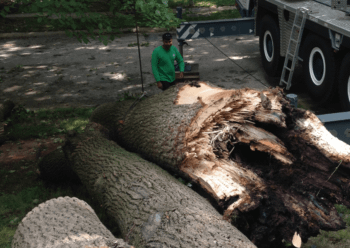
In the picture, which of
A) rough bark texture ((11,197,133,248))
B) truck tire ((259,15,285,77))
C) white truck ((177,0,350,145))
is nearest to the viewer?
rough bark texture ((11,197,133,248))

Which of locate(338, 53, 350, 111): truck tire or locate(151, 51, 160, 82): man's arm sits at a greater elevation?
locate(151, 51, 160, 82): man's arm

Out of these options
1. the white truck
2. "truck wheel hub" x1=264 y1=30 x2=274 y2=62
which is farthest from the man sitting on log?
"truck wheel hub" x1=264 y1=30 x2=274 y2=62

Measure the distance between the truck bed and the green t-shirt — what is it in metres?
2.55

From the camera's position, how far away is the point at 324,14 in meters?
6.18

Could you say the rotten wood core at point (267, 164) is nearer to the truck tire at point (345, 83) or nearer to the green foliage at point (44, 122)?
the truck tire at point (345, 83)

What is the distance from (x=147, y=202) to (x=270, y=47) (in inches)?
258

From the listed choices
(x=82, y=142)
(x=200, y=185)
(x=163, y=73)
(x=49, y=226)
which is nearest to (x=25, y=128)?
(x=82, y=142)

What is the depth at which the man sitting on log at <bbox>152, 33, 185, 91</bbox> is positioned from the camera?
582 cm

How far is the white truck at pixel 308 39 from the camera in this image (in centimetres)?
578

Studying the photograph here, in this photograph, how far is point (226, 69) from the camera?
8844 millimetres

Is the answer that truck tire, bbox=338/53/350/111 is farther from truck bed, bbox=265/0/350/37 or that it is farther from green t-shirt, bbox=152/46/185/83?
green t-shirt, bbox=152/46/185/83

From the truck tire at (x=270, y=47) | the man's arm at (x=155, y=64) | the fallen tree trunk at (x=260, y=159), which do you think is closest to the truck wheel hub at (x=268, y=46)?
the truck tire at (x=270, y=47)

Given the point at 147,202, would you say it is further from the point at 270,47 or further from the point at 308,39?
the point at 270,47

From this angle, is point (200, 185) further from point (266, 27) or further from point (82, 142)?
point (266, 27)
